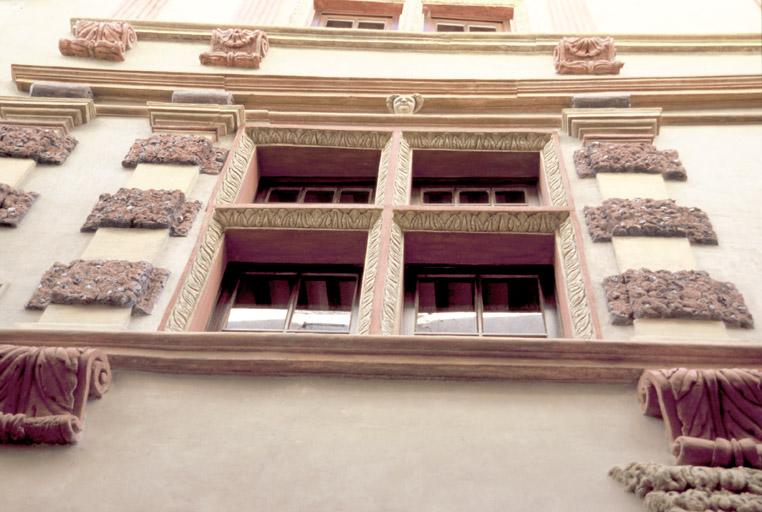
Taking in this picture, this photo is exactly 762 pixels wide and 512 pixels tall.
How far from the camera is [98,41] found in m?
7.36

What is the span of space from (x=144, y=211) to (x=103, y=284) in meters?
0.76

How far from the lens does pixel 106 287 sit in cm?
446

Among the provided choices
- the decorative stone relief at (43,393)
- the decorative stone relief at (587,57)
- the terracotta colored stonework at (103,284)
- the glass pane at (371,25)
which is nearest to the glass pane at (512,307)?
the terracotta colored stonework at (103,284)

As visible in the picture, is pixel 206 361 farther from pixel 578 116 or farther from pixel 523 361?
pixel 578 116

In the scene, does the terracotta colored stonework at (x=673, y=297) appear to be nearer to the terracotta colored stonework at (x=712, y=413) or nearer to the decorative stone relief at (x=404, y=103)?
the terracotta colored stonework at (x=712, y=413)

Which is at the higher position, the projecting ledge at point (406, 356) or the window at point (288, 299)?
the window at point (288, 299)

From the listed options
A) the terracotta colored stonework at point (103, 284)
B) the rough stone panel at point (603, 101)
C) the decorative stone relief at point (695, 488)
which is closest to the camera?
the decorative stone relief at point (695, 488)

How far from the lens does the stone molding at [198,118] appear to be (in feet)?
20.5

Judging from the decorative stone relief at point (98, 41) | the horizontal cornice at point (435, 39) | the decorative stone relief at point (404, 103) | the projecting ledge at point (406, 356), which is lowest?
the projecting ledge at point (406, 356)

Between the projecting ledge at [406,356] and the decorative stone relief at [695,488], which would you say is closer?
the decorative stone relief at [695,488]

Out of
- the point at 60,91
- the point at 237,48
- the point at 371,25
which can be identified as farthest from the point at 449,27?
the point at 60,91

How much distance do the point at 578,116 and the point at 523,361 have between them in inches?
118

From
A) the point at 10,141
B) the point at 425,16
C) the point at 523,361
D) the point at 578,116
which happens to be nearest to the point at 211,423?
the point at 523,361

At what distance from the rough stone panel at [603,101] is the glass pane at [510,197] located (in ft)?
3.21
